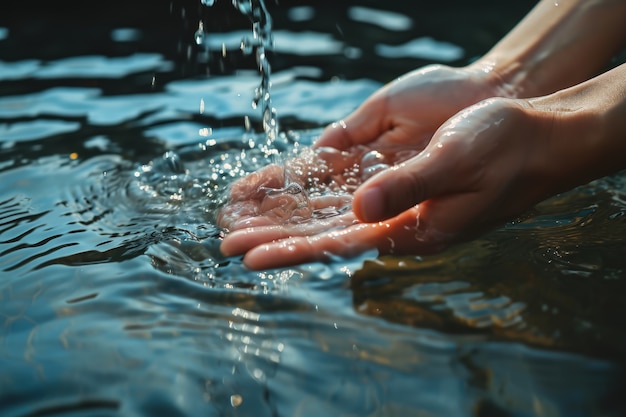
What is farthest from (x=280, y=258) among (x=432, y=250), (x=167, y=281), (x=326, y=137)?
(x=326, y=137)

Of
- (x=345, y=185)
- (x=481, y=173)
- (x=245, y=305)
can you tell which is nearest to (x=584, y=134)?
(x=481, y=173)

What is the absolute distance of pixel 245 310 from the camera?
1750 millimetres

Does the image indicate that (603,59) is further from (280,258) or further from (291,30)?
(291,30)

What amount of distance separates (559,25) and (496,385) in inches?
79.2

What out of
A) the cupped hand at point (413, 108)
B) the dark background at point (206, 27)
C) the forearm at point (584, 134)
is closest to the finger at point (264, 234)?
the forearm at point (584, 134)

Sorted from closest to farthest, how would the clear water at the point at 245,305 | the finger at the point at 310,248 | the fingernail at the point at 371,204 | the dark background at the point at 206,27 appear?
the clear water at the point at 245,305 < the fingernail at the point at 371,204 < the finger at the point at 310,248 < the dark background at the point at 206,27

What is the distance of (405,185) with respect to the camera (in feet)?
5.78

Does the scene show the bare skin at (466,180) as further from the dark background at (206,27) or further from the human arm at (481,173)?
the dark background at (206,27)

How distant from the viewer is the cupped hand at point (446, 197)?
182 centimetres

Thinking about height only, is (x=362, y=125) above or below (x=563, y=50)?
below

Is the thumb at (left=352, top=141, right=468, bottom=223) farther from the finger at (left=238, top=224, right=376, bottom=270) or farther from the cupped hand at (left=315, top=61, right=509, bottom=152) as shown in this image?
the cupped hand at (left=315, top=61, right=509, bottom=152)

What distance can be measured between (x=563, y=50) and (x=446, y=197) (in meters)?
1.34

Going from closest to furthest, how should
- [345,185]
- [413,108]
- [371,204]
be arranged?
[371,204] < [345,185] < [413,108]

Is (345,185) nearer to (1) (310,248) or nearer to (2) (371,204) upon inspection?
(1) (310,248)
